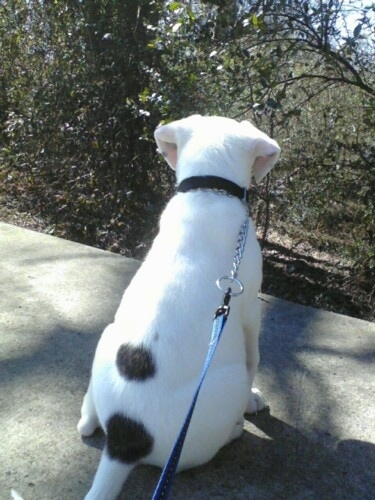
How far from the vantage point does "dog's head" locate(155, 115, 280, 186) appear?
8.91 feet

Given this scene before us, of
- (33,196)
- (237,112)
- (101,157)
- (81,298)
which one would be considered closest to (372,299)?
(237,112)

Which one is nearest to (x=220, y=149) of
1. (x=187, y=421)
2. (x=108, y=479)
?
(x=187, y=421)

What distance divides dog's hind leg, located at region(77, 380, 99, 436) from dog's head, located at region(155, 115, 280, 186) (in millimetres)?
1130

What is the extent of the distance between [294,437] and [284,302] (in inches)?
59.4

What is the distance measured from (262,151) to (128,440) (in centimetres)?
145

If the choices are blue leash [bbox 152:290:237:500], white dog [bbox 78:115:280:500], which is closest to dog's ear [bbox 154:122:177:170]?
white dog [bbox 78:115:280:500]

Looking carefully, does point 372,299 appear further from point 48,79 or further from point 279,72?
point 48,79

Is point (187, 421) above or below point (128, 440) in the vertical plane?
above

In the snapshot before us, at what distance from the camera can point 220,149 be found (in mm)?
2729

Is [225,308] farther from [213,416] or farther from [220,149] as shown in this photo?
[220,149]

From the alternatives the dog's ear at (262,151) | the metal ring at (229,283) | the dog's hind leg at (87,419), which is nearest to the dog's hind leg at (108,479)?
the dog's hind leg at (87,419)

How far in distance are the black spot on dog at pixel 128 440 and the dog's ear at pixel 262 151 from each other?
4.52ft

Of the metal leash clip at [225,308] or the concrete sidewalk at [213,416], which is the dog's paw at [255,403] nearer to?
the concrete sidewalk at [213,416]

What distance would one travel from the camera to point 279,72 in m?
4.91
